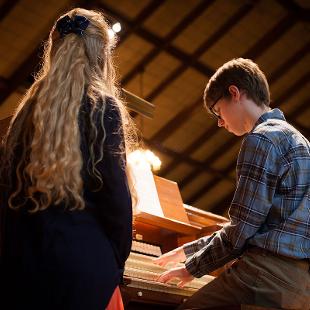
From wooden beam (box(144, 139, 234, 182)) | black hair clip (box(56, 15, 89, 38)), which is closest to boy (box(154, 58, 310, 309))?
black hair clip (box(56, 15, 89, 38))

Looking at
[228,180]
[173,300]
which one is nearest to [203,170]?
[228,180]

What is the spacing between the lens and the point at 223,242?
112 inches

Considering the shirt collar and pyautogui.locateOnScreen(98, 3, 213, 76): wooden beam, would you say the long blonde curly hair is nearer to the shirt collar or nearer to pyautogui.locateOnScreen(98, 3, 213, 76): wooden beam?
the shirt collar

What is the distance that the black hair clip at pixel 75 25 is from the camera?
95.0 inches

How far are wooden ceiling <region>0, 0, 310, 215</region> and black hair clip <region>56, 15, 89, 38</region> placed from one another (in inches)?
225

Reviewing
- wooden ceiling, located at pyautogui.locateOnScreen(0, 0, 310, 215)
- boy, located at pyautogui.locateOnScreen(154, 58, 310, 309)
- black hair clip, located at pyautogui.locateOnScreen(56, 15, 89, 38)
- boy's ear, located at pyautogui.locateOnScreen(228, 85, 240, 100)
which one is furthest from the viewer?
wooden ceiling, located at pyautogui.locateOnScreen(0, 0, 310, 215)

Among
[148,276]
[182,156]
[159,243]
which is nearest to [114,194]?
[148,276]

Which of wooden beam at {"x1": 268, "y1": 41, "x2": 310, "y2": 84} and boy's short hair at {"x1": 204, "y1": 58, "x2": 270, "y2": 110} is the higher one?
wooden beam at {"x1": 268, "y1": 41, "x2": 310, "y2": 84}

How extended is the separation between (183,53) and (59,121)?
7878mm

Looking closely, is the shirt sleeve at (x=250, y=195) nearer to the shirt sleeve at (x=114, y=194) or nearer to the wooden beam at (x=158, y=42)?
the shirt sleeve at (x=114, y=194)

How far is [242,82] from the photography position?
3.12m

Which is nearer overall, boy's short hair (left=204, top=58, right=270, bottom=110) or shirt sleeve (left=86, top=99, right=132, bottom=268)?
shirt sleeve (left=86, top=99, right=132, bottom=268)

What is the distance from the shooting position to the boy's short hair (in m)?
3.11

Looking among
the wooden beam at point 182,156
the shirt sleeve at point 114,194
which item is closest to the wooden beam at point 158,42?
the wooden beam at point 182,156
